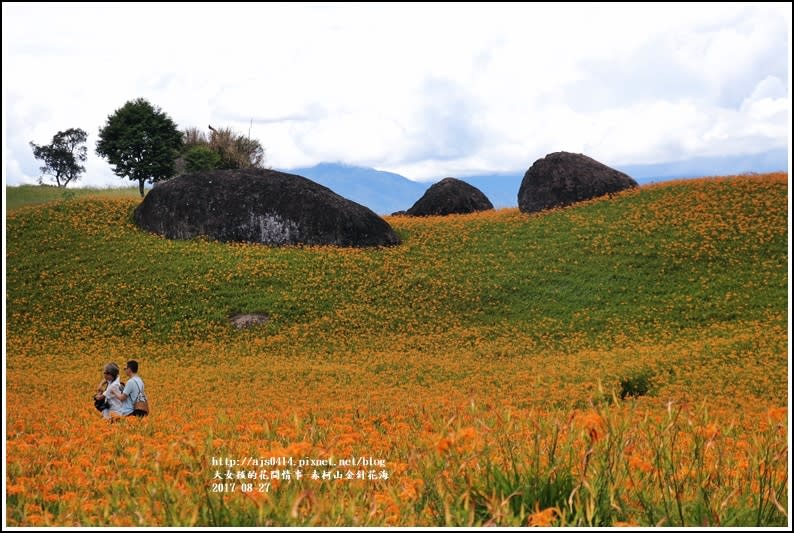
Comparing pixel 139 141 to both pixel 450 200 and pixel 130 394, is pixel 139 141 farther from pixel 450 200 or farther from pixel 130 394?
pixel 130 394

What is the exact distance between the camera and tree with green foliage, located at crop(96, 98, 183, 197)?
128 ft

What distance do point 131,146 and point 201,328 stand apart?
64.5 ft

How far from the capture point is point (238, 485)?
4.36m

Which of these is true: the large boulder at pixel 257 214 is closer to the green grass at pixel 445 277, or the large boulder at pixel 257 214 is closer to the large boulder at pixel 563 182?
the green grass at pixel 445 277

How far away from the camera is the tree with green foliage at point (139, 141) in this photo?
39094 millimetres

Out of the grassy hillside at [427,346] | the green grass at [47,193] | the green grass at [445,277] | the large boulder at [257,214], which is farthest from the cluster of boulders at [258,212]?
the green grass at [47,193]

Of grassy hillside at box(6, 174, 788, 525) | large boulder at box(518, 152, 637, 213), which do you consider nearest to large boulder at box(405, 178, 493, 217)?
grassy hillside at box(6, 174, 788, 525)

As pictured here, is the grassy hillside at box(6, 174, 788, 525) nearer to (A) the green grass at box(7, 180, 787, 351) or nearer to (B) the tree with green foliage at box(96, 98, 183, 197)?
(A) the green grass at box(7, 180, 787, 351)

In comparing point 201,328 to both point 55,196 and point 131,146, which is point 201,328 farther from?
point 55,196

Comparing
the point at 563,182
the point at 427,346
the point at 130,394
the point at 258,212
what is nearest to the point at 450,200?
the point at 563,182

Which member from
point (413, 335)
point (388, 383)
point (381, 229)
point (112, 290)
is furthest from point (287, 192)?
point (388, 383)

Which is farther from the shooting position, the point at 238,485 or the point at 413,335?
the point at 413,335

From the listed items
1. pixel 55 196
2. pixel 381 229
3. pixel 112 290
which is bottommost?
pixel 112 290

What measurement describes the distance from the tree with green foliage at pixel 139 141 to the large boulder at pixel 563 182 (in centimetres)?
1964
